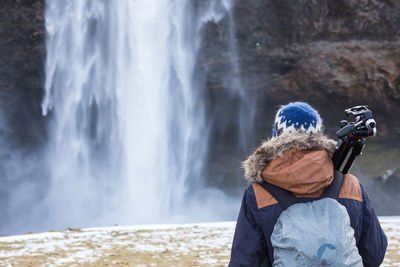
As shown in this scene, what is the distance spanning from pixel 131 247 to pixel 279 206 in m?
4.51

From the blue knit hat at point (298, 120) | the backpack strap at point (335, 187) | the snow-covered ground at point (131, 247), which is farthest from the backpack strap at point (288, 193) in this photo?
the snow-covered ground at point (131, 247)

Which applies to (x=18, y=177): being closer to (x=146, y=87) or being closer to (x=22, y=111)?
(x=22, y=111)

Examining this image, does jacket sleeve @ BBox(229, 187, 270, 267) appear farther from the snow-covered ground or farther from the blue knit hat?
the snow-covered ground

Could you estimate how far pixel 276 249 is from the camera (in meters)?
1.75

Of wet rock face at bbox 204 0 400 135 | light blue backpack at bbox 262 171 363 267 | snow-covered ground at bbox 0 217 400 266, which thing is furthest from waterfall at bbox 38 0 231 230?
light blue backpack at bbox 262 171 363 267

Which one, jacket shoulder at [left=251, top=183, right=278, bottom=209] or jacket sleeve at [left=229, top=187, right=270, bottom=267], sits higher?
jacket shoulder at [left=251, top=183, right=278, bottom=209]

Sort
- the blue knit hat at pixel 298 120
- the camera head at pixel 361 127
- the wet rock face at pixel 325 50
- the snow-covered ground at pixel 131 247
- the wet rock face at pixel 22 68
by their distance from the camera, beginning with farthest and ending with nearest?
the wet rock face at pixel 22 68, the wet rock face at pixel 325 50, the snow-covered ground at pixel 131 247, the blue knit hat at pixel 298 120, the camera head at pixel 361 127

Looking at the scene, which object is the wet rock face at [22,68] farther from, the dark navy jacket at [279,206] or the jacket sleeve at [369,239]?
the jacket sleeve at [369,239]

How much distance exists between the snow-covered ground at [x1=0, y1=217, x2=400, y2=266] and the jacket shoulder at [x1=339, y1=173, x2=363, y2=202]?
10.6 ft

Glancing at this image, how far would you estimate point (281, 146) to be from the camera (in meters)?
1.82

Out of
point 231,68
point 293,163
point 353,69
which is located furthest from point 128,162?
point 293,163

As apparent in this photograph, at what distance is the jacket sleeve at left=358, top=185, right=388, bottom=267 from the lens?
73.6 inches

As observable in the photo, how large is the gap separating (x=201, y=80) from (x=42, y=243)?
11760 millimetres

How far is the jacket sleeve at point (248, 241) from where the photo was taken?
1.80 metres
